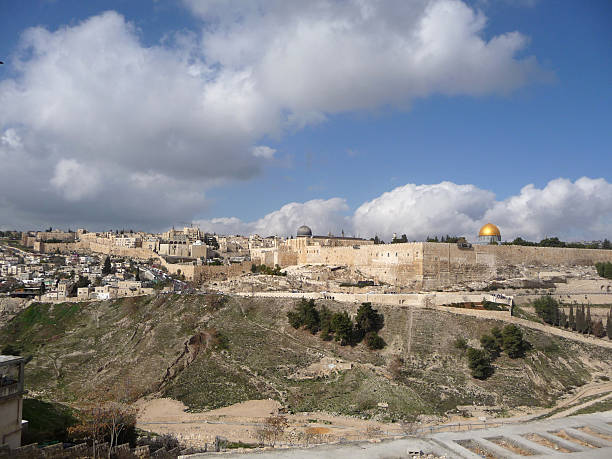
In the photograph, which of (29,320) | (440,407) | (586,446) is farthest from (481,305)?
(29,320)

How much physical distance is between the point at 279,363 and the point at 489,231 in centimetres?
2795

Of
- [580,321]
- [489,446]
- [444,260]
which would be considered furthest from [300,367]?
[444,260]

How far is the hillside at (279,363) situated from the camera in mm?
22984

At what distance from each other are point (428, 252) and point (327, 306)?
12009 millimetres

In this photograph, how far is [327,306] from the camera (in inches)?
1335

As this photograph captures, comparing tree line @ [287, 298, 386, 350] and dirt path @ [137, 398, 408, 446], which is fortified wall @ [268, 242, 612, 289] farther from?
dirt path @ [137, 398, 408, 446]

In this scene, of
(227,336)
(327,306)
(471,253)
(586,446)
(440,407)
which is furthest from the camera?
(471,253)

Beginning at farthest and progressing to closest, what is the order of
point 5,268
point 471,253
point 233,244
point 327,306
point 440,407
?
point 233,244, point 5,268, point 471,253, point 327,306, point 440,407

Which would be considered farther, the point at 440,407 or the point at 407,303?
the point at 407,303

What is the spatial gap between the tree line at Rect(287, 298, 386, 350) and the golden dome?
19.3 metres

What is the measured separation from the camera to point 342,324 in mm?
29250

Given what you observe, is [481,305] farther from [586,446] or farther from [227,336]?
[586,446]

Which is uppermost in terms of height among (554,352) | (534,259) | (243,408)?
(534,259)

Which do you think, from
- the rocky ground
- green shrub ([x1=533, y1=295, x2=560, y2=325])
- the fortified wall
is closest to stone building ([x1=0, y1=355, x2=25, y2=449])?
the rocky ground
